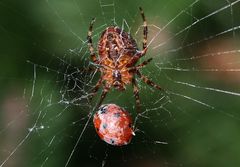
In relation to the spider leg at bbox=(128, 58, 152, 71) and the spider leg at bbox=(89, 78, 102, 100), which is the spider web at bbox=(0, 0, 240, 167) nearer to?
A: the spider leg at bbox=(89, 78, 102, 100)

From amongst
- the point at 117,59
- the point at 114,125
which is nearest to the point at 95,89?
the point at 117,59

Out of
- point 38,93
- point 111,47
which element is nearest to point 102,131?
point 111,47

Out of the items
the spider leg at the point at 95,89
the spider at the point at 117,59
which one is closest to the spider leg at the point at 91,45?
the spider at the point at 117,59

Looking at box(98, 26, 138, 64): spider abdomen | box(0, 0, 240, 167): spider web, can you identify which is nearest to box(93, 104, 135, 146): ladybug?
box(98, 26, 138, 64): spider abdomen

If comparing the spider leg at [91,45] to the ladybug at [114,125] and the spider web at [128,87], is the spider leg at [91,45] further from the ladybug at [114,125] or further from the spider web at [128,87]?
the ladybug at [114,125]

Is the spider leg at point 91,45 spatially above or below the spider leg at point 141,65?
above
